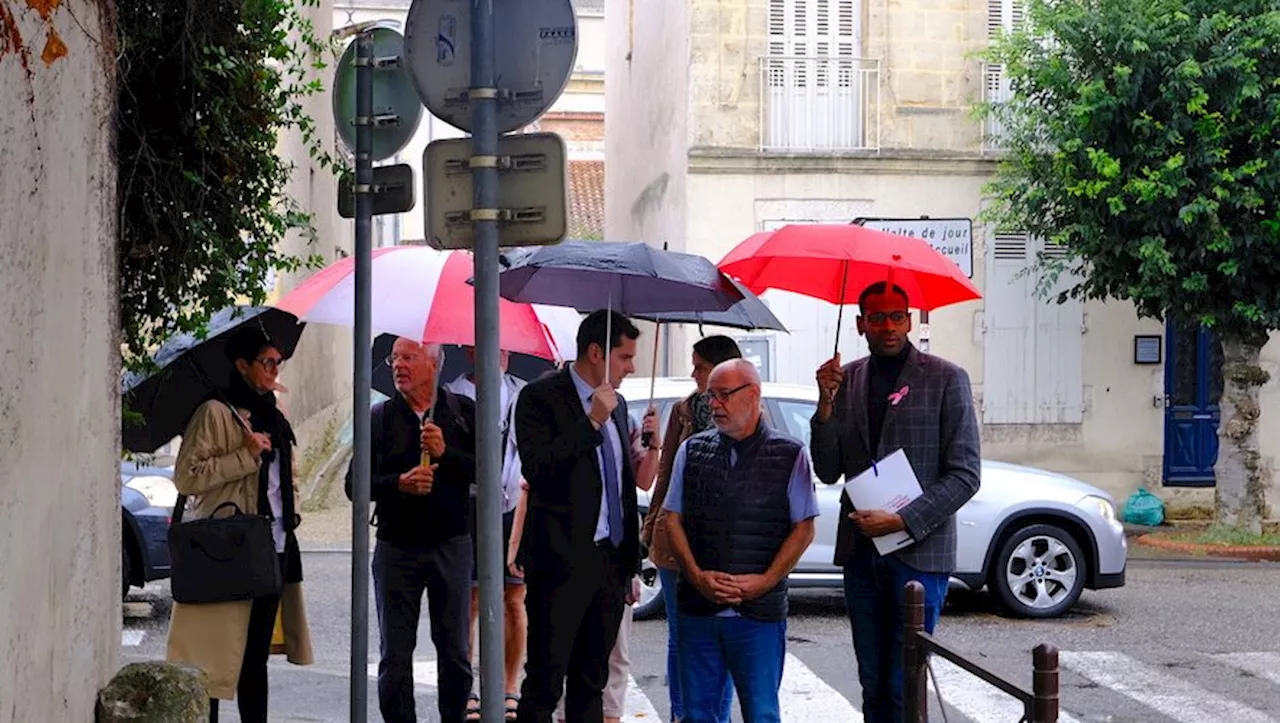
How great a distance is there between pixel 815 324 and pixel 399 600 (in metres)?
12.8

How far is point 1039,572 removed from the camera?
1184 centimetres

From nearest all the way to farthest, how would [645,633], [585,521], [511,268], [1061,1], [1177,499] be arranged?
1. [585,521]
2. [511,268]
3. [645,633]
4. [1061,1]
5. [1177,499]

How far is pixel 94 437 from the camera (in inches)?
210

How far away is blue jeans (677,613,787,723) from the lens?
19.9 ft

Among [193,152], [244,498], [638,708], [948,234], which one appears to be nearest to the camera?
[193,152]

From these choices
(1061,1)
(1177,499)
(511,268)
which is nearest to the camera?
(511,268)

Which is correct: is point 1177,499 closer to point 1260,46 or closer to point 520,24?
point 1260,46

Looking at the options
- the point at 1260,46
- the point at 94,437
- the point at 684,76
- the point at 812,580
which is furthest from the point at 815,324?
the point at 94,437

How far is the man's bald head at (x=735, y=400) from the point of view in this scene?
606 centimetres

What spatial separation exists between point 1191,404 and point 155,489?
1281 cm

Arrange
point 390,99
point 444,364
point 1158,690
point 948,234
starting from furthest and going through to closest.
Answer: point 948,234, point 444,364, point 1158,690, point 390,99

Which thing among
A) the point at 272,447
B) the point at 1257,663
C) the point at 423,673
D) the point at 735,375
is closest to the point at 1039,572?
the point at 1257,663

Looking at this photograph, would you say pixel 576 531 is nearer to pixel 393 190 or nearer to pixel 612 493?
pixel 612 493

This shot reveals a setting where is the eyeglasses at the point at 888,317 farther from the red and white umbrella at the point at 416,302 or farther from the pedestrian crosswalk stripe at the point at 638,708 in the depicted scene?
the pedestrian crosswalk stripe at the point at 638,708
